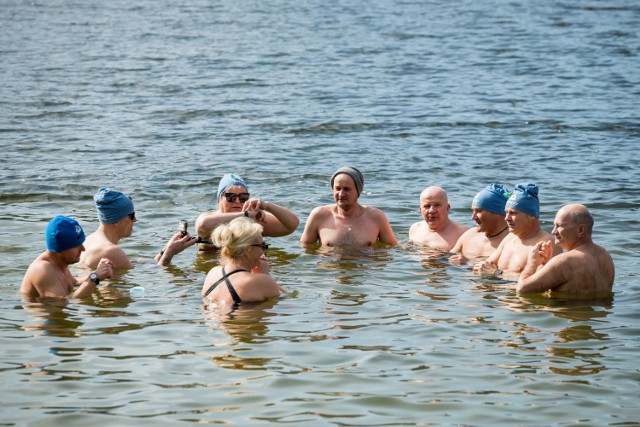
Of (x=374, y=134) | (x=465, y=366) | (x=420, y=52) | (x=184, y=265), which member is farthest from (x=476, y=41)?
(x=465, y=366)

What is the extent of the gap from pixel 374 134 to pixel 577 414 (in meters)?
15.4

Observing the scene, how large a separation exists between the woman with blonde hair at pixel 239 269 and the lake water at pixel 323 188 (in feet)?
0.76

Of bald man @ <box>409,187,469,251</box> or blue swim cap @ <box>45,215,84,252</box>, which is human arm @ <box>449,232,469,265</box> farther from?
blue swim cap @ <box>45,215,84,252</box>

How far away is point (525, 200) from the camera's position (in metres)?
12.9

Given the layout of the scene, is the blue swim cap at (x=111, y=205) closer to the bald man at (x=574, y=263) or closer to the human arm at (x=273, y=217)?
the human arm at (x=273, y=217)

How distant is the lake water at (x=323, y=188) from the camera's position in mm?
9352

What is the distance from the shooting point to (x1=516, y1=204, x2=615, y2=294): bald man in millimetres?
11625

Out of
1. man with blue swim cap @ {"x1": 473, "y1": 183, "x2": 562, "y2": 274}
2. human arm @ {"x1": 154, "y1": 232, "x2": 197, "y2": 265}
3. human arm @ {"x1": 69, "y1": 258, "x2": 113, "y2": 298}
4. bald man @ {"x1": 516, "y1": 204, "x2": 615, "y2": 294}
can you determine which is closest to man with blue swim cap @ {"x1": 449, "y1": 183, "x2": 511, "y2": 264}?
man with blue swim cap @ {"x1": 473, "y1": 183, "x2": 562, "y2": 274}

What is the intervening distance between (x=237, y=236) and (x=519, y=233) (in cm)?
394

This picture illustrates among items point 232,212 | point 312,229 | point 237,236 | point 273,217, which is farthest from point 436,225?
point 237,236

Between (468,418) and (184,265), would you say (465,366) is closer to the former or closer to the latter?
(468,418)

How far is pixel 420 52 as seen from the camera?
1404 inches

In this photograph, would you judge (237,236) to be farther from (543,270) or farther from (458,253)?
(458,253)

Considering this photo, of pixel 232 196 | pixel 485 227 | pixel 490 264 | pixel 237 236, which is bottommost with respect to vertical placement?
pixel 490 264
